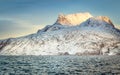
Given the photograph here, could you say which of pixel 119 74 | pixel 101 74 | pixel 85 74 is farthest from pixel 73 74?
pixel 119 74

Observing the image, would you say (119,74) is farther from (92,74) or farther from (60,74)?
(60,74)

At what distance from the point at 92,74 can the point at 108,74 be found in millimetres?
4465

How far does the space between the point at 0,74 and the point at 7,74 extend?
1.98m

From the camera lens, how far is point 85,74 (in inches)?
A: 2867

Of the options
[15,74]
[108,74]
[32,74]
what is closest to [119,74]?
[108,74]

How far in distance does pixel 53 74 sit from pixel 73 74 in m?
5.75

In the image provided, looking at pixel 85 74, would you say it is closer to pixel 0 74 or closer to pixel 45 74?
pixel 45 74

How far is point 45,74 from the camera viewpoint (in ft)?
243

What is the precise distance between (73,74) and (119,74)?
12.8 meters

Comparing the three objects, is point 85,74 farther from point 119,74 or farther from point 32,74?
point 32,74

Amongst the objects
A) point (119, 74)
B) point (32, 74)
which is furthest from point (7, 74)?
point (119, 74)

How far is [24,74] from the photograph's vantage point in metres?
73.6

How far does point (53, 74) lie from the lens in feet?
243

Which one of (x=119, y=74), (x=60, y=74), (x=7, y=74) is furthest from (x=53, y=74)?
(x=119, y=74)
